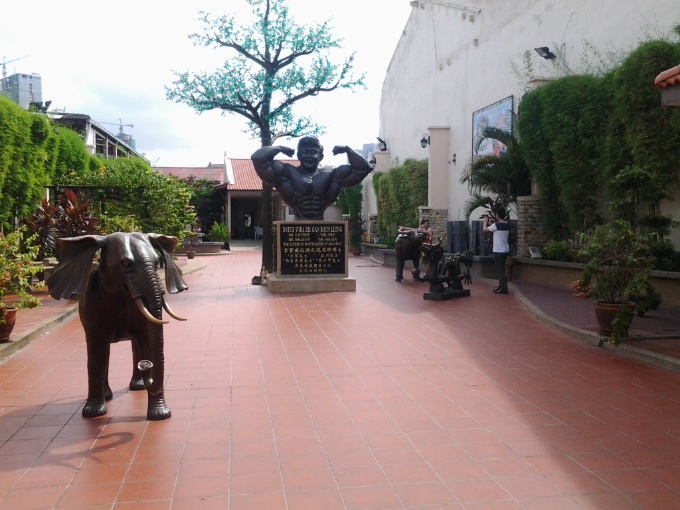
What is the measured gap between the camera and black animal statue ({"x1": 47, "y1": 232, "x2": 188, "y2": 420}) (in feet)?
14.6

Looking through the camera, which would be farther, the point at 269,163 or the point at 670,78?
the point at 269,163

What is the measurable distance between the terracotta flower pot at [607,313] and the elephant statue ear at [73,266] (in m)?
5.48

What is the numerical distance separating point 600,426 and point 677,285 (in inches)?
245

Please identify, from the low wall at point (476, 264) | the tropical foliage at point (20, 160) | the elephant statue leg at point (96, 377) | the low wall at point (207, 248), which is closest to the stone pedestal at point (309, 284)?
the low wall at point (476, 264)

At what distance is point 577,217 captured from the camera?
12992 millimetres

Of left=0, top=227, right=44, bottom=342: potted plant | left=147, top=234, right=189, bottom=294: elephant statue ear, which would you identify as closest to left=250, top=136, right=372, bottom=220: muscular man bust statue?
left=0, top=227, right=44, bottom=342: potted plant

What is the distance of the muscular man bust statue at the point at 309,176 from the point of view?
521 inches

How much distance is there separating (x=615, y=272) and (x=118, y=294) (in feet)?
17.4

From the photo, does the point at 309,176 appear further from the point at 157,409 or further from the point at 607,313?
the point at 157,409

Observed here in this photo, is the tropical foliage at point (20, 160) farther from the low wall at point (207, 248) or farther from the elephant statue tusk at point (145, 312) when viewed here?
the low wall at point (207, 248)

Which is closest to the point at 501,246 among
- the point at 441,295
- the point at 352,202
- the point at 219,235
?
the point at 441,295

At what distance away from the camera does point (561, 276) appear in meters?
12.8

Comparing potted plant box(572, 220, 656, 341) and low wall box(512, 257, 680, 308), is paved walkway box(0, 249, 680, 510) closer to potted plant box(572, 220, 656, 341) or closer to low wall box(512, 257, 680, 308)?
potted plant box(572, 220, 656, 341)

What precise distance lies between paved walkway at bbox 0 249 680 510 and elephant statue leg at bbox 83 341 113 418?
0.37 ft
